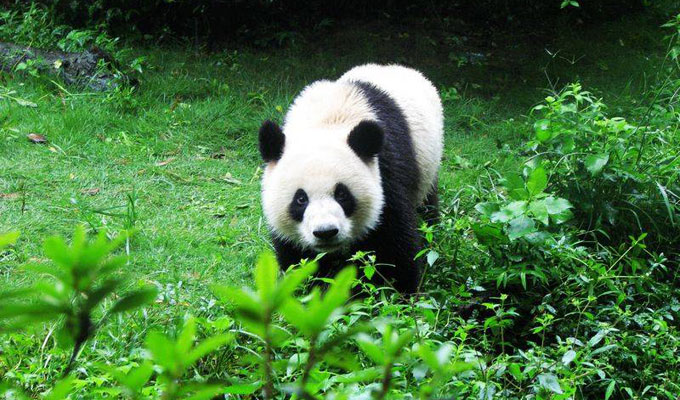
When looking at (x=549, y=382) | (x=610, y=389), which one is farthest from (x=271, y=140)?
(x=610, y=389)

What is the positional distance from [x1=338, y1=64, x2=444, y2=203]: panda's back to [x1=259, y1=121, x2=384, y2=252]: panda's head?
0.66 metres

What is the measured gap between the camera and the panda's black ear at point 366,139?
3545 mm

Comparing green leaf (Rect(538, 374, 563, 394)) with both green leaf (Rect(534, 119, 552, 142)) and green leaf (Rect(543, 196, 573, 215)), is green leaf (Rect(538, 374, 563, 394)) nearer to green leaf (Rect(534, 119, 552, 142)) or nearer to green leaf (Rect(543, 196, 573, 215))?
green leaf (Rect(543, 196, 573, 215))

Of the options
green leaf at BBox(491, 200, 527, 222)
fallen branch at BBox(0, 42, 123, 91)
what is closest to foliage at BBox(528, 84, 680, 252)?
green leaf at BBox(491, 200, 527, 222)

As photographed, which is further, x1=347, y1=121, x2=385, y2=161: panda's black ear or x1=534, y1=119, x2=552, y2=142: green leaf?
x1=534, y1=119, x2=552, y2=142: green leaf

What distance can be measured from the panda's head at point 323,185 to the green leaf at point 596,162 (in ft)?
3.47

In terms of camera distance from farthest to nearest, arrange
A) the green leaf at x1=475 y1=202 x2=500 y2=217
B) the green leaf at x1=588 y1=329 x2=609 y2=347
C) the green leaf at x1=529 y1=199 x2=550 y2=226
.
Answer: the green leaf at x1=475 y1=202 x2=500 y2=217 < the green leaf at x1=529 y1=199 x2=550 y2=226 < the green leaf at x1=588 y1=329 x2=609 y2=347

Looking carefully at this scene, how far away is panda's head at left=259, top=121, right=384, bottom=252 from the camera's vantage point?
11.3 ft

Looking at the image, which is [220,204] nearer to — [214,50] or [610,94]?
[214,50]

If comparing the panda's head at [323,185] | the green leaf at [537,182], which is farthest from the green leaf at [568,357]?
the panda's head at [323,185]

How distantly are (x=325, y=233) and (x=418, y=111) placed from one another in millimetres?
1444

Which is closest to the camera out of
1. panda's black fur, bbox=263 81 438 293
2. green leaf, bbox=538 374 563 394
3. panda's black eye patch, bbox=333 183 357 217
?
A: green leaf, bbox=538 374 563 394

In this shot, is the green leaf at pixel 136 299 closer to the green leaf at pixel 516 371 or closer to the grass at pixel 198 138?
the green leaf at pixel 516 371

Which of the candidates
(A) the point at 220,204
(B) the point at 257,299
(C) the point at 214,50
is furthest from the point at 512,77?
(B) the point at 257,299
